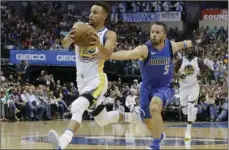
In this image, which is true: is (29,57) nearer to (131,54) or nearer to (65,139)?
(131,54)

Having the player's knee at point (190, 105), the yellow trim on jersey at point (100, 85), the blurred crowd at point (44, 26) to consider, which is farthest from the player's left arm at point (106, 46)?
the blurred crowd at point (44, 26)

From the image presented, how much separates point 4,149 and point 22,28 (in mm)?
19792

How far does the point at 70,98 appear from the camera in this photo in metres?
22.7

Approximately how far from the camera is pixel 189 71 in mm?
14836

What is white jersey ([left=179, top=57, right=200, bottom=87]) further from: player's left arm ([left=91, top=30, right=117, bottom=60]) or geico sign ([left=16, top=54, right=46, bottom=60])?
geico sign ([left=16, top=54, right=46, bottom=60])

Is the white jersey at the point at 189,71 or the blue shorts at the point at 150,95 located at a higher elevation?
the white jersey at the point at 189,71

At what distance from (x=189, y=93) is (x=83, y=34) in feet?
24.0

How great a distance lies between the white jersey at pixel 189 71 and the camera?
14.7 meters

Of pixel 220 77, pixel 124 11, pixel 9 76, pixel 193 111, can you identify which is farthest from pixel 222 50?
pixel 193 111

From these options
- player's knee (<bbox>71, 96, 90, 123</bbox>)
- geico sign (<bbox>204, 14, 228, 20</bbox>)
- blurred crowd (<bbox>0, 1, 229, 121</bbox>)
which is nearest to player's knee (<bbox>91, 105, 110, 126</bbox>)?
player's knee (<bbox>71, 96, 90, 123</bbox>)

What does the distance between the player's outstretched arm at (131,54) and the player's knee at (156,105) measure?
0.70 m

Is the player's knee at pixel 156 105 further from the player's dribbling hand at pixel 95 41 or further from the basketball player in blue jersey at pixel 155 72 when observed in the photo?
the player's dribbling hand at pixel 95 41

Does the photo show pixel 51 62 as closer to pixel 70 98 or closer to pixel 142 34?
pixel 70 98

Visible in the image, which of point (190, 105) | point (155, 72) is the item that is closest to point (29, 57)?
point (190, 105)
